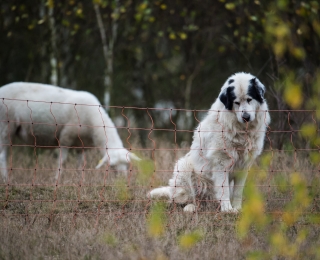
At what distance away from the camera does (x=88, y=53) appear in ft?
53.5

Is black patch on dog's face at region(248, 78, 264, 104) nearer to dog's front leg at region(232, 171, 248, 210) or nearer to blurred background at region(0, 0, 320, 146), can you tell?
dog's front leg at region(232, 171, 248, 210)

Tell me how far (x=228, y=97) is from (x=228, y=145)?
566 millimetres

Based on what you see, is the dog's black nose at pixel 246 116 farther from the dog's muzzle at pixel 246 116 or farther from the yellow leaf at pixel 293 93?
the yellow leaf at pixel 293 93

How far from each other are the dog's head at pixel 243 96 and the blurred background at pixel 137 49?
4.85 metres

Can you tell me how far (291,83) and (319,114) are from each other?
228 mm

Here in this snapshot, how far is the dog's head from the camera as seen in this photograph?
5551mm

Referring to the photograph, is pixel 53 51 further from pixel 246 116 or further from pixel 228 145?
pixel 246 116

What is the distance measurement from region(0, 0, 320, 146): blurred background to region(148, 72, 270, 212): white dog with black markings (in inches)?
189

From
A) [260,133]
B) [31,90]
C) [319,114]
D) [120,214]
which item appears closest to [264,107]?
[260,133]

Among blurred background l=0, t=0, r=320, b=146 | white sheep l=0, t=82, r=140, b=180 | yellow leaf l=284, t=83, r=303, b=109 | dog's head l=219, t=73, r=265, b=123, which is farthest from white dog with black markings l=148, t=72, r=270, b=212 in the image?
blurred background l=0, t=0, r=320, b=146

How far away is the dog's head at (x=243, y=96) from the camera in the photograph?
5.55 meters

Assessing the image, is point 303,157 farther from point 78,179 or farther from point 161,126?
point 161,126

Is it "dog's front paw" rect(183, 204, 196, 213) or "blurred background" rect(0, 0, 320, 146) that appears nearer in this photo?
"dog's front paw" rect(183, 204, 196, 213)

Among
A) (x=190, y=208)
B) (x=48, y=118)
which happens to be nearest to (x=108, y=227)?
(x=190, y=208)
